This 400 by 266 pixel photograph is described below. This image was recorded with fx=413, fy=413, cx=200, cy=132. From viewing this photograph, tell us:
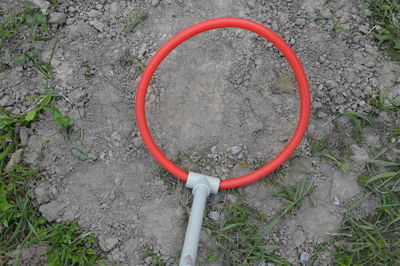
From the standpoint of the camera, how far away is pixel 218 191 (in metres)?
2.60

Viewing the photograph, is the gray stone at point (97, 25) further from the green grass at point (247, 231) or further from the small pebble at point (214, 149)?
the green grass at point (247, 231)

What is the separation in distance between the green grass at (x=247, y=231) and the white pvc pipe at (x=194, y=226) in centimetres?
22

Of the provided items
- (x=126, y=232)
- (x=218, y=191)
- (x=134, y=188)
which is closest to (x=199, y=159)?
(x=218, y=191)

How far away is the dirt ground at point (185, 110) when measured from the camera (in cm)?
256

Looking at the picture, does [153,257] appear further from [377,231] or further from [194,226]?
[377,231]

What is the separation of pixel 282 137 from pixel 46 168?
153 centimetres

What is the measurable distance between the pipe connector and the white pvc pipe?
0.07 ft

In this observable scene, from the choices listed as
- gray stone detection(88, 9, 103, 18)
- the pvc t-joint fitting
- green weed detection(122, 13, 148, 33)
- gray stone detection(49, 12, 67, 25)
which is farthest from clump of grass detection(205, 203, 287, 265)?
gray stone detection(49, 12, 67, 25)

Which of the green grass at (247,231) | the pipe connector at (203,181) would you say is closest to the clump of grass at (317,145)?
the green grass at (247,231)

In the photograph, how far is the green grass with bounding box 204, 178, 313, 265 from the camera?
248cm

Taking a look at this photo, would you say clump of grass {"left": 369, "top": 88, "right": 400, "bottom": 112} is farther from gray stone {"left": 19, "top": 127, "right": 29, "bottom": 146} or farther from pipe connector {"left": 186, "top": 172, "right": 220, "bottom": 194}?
gray stone {"left": 19, "top": 127, "right": 29, "bottom": 146}

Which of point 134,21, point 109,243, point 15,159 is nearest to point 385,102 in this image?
point 134,21

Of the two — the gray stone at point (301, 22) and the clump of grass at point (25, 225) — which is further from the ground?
the gray stone at point (301, 22)

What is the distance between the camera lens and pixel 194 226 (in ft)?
7.54
